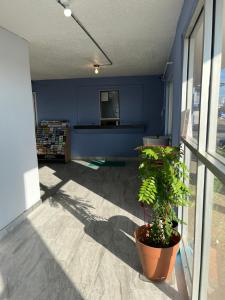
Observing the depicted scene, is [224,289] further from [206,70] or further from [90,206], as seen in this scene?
[90,206]

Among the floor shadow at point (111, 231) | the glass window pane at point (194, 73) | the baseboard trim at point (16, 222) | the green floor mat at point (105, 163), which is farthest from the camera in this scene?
the green floor mat at point (105, 163)

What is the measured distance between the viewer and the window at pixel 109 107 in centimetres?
648

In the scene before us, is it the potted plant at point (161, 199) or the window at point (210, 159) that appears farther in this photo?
the potted plant at point (161, 199)

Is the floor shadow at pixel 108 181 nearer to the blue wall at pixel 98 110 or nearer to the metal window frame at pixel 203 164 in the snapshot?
the blue wall at pixel 98 110

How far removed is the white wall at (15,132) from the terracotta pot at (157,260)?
5.58 ft

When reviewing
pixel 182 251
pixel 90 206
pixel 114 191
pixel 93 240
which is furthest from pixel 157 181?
pixel 114 191

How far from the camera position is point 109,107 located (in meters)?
6.55

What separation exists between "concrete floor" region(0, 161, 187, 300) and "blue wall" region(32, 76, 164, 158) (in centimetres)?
275

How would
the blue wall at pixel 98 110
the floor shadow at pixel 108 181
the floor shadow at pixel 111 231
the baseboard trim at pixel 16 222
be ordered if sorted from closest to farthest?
1. the floor shadow at pixel 111 231
2. the baseboard trim at pixel 16 222
3. the floor shadow at pixel 108 181
4. the blue wall at pixel 98 110

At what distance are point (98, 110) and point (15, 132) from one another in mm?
3934

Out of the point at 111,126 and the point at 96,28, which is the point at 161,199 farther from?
the point at 111,126

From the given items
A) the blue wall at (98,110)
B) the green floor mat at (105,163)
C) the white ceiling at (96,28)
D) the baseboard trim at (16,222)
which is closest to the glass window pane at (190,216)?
the white ceiling at (96,28)

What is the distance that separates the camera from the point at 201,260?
148 cm

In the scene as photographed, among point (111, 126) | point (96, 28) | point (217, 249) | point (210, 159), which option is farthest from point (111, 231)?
A: point (111, 126)
